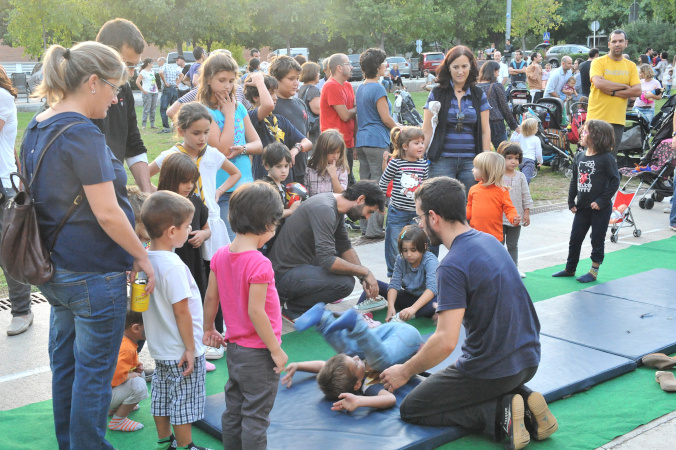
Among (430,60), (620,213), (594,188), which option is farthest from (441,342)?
(430,60)

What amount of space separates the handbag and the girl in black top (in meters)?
4.85

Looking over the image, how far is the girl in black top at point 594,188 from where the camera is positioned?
20.2 feet

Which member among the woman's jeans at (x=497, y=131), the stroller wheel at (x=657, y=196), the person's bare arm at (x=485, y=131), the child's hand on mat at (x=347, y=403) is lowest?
the stroller wheel at (x=657, y=196)

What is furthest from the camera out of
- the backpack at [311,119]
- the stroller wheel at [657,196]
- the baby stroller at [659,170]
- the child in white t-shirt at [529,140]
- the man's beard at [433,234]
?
the child in white t-shirt at [529,140]

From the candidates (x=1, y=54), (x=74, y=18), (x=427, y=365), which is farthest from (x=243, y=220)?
(x=1, y=54)

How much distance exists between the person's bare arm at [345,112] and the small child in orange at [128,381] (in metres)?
4.29

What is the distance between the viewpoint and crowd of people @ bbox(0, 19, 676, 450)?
287cm

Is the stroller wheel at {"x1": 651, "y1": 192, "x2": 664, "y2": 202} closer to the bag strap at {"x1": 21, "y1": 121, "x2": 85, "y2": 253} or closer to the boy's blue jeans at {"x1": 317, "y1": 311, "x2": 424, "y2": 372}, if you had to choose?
the boy's blue jeans at {"x1": 317, "y1": 311, "x2": 424, "y2": 372}

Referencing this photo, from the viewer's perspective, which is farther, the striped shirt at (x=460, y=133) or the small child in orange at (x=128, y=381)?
the striped shirt at (x=460, y=133)

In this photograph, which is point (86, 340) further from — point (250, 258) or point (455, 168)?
point (455, 168)

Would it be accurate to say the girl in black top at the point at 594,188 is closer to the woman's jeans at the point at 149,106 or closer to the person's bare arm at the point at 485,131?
the person's bare arm at the point at 485,131

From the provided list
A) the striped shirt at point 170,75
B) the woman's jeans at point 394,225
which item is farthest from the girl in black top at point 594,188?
the striped shirt at point 170,75

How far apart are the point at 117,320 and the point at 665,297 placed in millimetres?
4454

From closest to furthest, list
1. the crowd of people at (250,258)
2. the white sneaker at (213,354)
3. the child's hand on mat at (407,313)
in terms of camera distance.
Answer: the crowd of people at (250,258) < the white sneaker at (213,354) < the child's hand on mat at (407,313)
